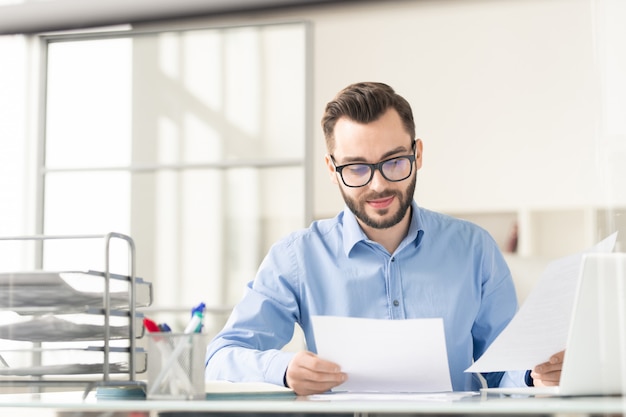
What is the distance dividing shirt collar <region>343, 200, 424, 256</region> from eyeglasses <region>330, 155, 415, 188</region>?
0.18 metres

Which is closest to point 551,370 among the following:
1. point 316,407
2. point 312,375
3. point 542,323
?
point 542,323

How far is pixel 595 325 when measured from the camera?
43.8 inches

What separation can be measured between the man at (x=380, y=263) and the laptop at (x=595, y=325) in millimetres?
718

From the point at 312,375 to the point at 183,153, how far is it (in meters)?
3.33

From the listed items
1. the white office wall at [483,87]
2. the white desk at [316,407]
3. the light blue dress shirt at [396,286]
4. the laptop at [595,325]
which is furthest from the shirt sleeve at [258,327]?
the white office wall at [483,87]

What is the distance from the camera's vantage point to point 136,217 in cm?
457

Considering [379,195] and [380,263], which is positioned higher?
[379,195]

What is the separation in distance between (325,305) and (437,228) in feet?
1.07

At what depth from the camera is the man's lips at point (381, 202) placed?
6.10 ft

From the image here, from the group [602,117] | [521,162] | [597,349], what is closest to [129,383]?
[597,349]

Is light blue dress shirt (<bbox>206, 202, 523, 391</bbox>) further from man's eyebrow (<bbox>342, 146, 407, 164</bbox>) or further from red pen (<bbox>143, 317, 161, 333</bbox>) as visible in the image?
red pen (<bbox>143, 317, 161, 333</bbox>)

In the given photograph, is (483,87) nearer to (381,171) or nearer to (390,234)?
(390,234)

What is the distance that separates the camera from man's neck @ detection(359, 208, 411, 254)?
1.98 meters

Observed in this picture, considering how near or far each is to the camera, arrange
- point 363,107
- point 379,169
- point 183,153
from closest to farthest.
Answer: point 379,169, point 363,107, point 183,153
